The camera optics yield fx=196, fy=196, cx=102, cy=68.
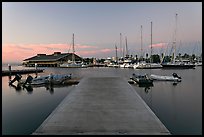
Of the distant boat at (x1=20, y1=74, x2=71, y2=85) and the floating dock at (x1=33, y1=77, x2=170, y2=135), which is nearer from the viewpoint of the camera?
the floating dock at (x1=33, y1=77, x2=170, y2=135)

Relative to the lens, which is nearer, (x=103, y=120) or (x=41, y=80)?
(x=103, y=120)

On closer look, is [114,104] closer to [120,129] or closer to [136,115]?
[136,115]

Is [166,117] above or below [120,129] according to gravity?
below

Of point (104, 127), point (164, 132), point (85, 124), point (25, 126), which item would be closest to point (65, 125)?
point (85, 124)

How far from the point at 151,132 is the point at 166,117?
21.9 feet

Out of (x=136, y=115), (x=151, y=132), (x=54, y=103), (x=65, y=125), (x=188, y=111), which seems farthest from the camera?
(x=54, y=103)

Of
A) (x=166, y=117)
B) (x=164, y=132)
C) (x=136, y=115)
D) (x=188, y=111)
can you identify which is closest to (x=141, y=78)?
(x=188, y=111)

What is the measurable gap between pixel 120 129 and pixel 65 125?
235 cm

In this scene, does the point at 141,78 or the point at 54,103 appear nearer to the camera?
the point at 54,103

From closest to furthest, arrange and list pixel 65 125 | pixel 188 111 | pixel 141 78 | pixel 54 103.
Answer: pixel 65 125, pixel 188 111, pixel 54 103, pixel 141 78

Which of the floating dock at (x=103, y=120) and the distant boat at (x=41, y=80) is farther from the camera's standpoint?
the distant boat at (x=41, y=80)

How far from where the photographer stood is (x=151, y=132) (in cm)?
763

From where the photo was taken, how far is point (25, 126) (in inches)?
471

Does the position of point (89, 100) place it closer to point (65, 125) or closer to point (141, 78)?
point (65, 125)
